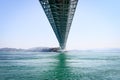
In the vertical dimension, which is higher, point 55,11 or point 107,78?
point 55,11

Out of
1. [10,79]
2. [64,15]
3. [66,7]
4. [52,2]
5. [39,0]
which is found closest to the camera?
[10,79]

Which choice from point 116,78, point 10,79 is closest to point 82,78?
point 116,78

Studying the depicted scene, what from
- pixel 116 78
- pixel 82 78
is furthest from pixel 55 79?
pixel 116 78

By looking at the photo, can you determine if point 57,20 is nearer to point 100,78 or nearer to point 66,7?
point 66,7

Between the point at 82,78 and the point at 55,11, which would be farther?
the point at 55,11

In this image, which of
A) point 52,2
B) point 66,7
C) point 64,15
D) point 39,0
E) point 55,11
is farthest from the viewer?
point 64,15

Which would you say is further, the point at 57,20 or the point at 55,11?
the point at 57,20

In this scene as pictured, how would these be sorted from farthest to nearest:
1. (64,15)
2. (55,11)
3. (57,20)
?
(57,20) → (64,15) → (55,11)

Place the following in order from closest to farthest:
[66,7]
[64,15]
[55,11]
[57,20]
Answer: [66,7], [55,11], [64,15], [57,20]

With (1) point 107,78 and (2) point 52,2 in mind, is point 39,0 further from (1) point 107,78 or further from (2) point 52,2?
(1) point 107,78
